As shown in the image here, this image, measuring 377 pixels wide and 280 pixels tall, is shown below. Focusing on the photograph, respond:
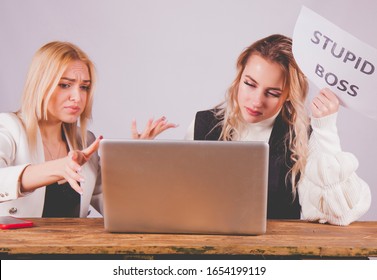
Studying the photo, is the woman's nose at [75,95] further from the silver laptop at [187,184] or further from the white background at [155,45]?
the silver laptop at [187,184]

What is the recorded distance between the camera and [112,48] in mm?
3389

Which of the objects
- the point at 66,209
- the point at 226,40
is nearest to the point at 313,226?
the point at 66,209

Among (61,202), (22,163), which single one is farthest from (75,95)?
(61,202)

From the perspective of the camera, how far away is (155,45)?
134 inches

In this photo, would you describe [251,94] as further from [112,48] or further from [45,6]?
[45,6]

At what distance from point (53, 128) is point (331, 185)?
1278 mm

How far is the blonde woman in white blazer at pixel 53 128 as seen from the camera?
252 cm

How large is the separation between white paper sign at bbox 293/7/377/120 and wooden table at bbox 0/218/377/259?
59cm

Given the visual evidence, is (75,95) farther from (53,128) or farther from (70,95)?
(53,128)

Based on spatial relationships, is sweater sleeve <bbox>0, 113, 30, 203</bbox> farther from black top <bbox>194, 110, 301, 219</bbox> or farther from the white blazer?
black top <bbox>194, 110, 301, 219</bbox>

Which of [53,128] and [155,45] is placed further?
[155,45]

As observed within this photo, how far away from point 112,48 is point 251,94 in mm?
1043

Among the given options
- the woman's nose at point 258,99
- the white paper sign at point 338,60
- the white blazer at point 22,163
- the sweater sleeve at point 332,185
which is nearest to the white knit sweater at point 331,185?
the sweater sleeve at point 332,185

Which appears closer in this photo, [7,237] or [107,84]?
[7,237]
